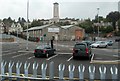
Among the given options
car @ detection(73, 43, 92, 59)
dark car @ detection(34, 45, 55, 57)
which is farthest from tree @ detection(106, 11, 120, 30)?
car @ detection(73, 43, 92, 59)

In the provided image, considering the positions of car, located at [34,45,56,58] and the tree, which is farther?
the tree

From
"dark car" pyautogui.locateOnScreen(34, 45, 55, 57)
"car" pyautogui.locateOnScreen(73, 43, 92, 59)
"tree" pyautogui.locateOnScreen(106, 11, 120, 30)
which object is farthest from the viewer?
"tree" pyautogui.locateOnScreen(106, 11, 120, 30)

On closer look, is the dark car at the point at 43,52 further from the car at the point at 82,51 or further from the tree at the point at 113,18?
the tree at the point at 113,18

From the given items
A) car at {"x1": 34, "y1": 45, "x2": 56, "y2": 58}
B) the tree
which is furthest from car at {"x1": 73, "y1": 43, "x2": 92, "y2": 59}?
the tree

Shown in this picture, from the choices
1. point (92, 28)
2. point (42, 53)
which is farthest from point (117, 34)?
point (42, 53)

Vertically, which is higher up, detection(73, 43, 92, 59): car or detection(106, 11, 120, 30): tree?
detection(106, 11, 120, 30): tree

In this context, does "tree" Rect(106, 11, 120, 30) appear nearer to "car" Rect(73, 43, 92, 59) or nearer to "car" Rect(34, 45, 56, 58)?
"car" Rect(34, 45, 56, 58)

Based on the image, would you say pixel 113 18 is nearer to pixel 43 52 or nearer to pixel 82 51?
pixel 43 52

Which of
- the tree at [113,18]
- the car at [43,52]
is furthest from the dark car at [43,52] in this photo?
the tree at [113,18]

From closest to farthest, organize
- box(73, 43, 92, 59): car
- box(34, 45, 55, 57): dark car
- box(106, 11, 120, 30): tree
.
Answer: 1. box(73, 43, 92, 59): car
2. box(34, 45, 55, 57): dark car
3. box(106, 11, 120, 30): tree

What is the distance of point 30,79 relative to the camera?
968 centimetres

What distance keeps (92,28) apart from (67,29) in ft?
55.0

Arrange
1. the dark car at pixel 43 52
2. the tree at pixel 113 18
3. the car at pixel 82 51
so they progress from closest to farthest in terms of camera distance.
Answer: the car at pixel 82 51, the dark car at pixel 43 52, the tree at pixel 113 18

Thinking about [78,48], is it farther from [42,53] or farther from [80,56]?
[42,53]
